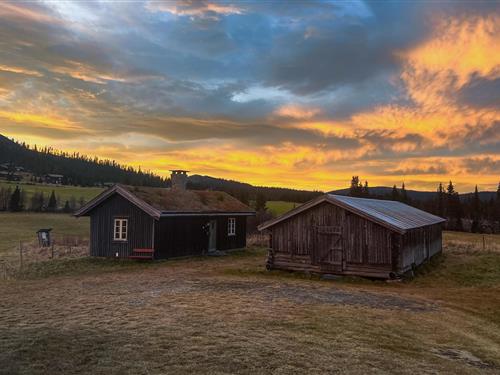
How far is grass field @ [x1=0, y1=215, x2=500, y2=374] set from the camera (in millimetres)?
8992

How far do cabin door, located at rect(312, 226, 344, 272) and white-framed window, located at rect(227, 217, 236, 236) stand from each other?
13.1 meters

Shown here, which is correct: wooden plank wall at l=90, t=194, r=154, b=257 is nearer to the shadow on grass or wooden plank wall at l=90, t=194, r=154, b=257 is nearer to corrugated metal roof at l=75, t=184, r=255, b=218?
corrugated metal roof at l=75, t=184, r=255, b=218

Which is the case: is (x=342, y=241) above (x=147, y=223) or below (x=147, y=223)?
below

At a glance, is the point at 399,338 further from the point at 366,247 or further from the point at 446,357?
the point at 366,247

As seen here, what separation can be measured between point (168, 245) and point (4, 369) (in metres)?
22.0

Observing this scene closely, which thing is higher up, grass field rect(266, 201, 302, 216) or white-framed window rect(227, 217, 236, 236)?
grass field rect(266, 201, 302, 216)

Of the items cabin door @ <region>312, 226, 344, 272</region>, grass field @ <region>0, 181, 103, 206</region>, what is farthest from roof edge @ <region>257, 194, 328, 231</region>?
grass field @ <region>0, 181, 103, 206</region>

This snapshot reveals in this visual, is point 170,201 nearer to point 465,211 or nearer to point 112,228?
point 112,228

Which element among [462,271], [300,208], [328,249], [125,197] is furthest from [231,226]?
[462,271]

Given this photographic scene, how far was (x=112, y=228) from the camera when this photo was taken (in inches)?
1181

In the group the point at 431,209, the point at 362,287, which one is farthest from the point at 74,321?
the point at 431,209

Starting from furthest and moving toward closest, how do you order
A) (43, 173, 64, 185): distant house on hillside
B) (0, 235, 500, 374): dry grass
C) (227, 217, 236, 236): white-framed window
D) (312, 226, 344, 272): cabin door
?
(43, 173, 64, 185): distant house on hillside → (227, 217, 236, 236): white-framed window → (312, 226, 344, 272): cabin door → (0, 235, 500, 374): dry grass

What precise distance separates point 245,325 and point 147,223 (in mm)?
18093

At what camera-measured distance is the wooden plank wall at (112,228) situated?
29.1m
